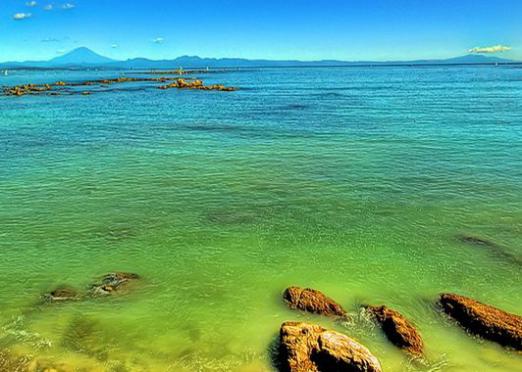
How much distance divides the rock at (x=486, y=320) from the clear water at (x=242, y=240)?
0.43m

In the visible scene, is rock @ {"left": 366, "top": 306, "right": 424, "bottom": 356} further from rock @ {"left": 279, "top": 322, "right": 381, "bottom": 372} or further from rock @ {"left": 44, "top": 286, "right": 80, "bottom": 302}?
rock @ {"left": 44, "top": 286, "right": 80, "bottom": 302}

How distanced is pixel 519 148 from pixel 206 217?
28.6 meters

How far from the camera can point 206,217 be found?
2170 centimetres

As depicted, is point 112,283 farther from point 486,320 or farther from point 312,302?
point 486,320

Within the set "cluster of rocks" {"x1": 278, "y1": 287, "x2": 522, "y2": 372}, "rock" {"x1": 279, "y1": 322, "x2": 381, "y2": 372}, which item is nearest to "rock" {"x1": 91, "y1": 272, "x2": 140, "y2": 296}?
"cluster of rocks" {"x1": 278, "y1": 287, "x2": 522, "y2": 372}

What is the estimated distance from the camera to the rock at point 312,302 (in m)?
14.0

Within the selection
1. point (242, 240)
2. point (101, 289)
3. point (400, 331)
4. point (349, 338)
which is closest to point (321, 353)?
point (349, 338)

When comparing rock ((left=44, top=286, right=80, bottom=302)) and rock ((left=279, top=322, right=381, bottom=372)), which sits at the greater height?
rock ((left=279, top=322, right=381, bottom=372))

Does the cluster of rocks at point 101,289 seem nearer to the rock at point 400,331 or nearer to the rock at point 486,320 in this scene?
the rock at point 400,331

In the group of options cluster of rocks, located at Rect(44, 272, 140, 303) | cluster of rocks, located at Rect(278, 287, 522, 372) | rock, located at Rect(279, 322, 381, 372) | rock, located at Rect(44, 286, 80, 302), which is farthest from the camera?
cluster of rocks, located at Rect(44, 272, 140, 303)

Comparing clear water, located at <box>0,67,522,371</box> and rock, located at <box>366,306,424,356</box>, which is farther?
clear water, located at <box>0,67,522,371</box>

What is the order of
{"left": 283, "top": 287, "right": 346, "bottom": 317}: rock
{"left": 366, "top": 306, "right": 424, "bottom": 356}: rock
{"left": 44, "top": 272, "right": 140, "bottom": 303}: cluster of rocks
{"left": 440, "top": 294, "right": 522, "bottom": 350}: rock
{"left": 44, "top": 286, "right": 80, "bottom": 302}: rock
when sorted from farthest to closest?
1. {"left": 44, "top": 272, "right": 140, "bottom": 303}: cluster of rocks
2. {"left": 44, "top": 286, "right": 80, "bottom": 302}: rock
3. {"left": 283, "top": 287, "right": 346, "bottom": 317}: rock
4. {"left": 440, "top": 294, "right": 522, "bottom": 350}: rock
5. {"left": 366, "top": 306, "right": 424, "bottom": 356}: rock

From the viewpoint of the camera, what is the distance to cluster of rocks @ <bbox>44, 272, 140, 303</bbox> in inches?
590

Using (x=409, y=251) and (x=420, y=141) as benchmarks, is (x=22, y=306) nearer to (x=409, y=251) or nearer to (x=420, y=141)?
(x=409, y=251)
